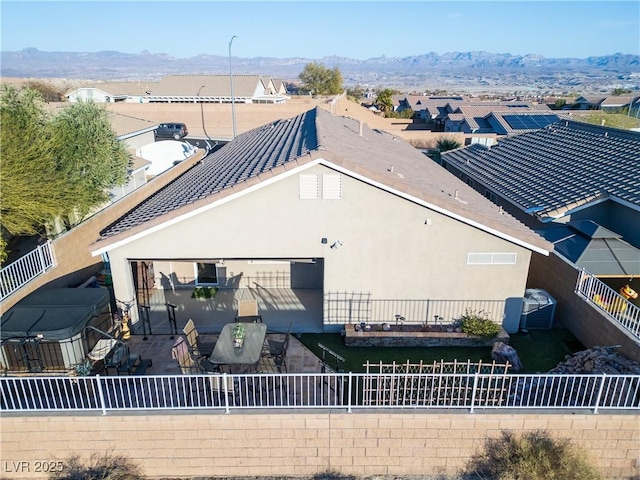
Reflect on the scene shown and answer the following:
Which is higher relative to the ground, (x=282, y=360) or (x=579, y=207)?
(x=579, y=207)

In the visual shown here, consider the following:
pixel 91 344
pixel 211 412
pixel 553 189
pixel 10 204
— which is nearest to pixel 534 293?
pixel 553 189

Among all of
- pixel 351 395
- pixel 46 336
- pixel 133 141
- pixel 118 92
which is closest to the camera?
pixel 351 395

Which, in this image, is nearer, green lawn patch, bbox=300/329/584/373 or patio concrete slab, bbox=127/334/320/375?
patio concrete slab, bbox=127/334/320/375

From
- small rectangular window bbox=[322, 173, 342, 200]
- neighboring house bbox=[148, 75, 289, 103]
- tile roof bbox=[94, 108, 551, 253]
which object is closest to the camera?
tile roof bbox=[94, 108, 551, 253]

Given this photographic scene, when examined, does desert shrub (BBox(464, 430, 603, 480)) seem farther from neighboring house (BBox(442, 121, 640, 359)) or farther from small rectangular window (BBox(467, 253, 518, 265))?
small rectangular window (BBox(467, 253, 518, 265))

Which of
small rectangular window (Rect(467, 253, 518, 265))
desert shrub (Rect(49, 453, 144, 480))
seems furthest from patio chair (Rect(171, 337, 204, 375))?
→ small rectangular window (Rect(467, 253, 518, 265))

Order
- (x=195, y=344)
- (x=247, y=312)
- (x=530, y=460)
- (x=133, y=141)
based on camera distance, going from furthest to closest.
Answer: (x=133, y=141) → (x=247, y=312) → (x=195, y=344) → (x=530, y=460)

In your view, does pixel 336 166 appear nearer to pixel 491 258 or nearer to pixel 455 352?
pixel 491 258

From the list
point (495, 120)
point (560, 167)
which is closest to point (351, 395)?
point (560, 167)

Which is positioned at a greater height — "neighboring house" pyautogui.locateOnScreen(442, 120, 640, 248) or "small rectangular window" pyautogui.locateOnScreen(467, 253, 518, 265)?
"neighboring house" pyautogui.locateOnScreen(442, 120, 640, 248)
